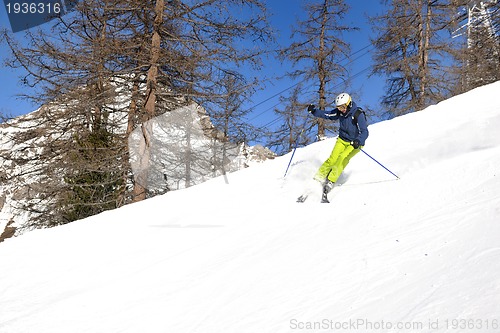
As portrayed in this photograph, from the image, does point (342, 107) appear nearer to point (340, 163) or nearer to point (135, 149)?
point (340, 163)

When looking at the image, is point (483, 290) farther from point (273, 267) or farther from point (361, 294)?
point (273, 267)

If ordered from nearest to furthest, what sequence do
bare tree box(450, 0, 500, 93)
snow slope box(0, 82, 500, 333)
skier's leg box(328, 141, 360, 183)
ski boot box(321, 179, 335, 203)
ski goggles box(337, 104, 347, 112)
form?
1. snow slope box(0, 82, 500, 333)
2. ski boot box(321, 179, 335, 203)
3. skier's leg box(328, 141, 360, 183)
4. ski goggles box(337, 104, 347, 112)
5. bare tree box(450, 0, 500, 93)

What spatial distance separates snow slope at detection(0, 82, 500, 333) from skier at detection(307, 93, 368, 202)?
1.21 ft

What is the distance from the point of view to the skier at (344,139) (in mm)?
5871

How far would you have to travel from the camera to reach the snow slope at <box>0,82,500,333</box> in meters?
2.64

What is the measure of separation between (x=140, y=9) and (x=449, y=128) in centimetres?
816

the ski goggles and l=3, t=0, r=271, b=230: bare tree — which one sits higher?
l=3, t=0, r=271, b=230: bare tree

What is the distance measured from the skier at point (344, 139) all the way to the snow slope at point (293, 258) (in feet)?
1.21

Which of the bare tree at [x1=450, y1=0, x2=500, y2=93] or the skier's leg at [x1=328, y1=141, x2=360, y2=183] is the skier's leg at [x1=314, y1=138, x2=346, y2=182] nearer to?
the skier's leg at [x1=328, y1=141, x2=360, y2=183]

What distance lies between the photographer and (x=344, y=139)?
20.3 ft

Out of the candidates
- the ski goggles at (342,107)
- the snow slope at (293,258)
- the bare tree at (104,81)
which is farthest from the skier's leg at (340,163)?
the bare tree at (104,81)

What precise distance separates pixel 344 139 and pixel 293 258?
304 cm

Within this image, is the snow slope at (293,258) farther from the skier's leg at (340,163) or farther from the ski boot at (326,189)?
the skier's leg at (340,163)

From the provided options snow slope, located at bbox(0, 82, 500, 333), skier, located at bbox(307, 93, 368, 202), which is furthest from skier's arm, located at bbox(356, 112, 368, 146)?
snow slope, located at bbox(0, 82, 500, 333)
